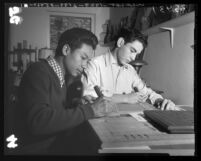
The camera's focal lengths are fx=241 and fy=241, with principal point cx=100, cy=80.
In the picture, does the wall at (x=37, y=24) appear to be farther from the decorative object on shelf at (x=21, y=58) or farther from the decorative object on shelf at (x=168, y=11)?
the decorative object on shelf at (x=168, y=11)

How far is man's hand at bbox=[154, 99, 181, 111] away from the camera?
1.14 m

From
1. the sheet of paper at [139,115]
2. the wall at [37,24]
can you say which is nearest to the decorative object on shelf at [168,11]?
the wall at [37,24]

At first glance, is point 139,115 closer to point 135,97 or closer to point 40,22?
point 135,97

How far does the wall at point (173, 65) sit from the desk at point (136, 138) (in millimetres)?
238

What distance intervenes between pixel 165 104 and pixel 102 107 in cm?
31

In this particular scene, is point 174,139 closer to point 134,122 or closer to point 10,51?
point 134,122

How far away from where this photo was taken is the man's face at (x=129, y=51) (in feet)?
3.76

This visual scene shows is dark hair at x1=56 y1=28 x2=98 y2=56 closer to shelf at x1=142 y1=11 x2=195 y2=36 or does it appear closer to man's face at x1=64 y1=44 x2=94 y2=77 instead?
man's face at x1=64 y1=44 x2=94 y2=77

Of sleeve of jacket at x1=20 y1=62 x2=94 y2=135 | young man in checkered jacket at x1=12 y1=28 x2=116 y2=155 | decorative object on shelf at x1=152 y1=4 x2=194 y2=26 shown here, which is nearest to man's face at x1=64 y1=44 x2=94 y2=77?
young man in checkered jacket at x1=12 y1=28 x2=116 y2=155

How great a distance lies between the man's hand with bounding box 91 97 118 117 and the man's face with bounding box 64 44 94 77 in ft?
0.56

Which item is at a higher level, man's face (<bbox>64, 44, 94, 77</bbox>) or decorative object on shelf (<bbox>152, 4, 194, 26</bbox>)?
decorative object on shelf (<bbox>152, 4, 194, 26</bbox>)

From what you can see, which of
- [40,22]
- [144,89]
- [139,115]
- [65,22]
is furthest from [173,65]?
[40,22]

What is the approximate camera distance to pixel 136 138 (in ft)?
2.79

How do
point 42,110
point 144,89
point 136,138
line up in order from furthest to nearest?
point 144,89 < point 42,110 < point 136,138
